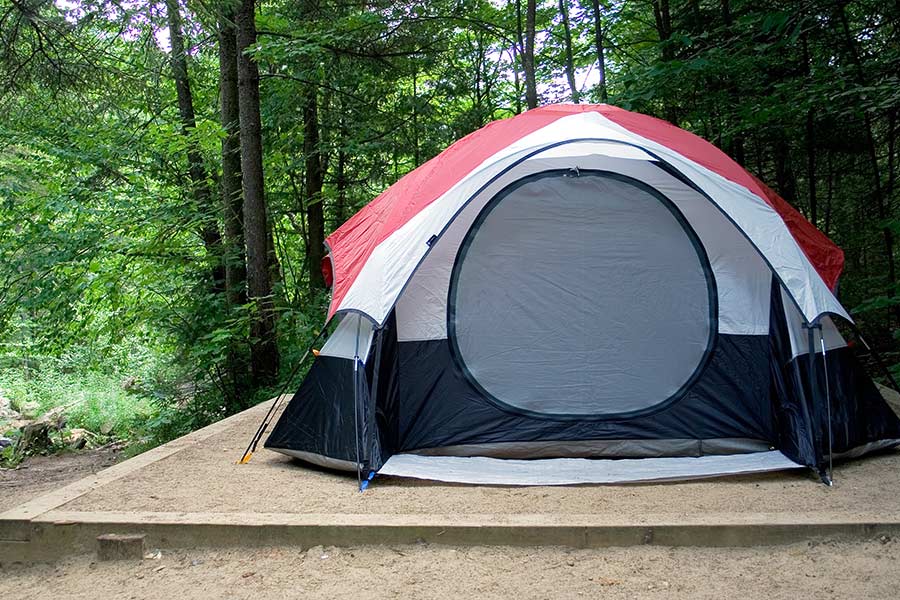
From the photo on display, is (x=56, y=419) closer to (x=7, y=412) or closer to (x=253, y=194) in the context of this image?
(x=7, y=412)

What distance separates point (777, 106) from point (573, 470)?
4000 mm

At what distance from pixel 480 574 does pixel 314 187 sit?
8470mm

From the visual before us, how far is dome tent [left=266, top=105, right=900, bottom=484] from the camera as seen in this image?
4348mm

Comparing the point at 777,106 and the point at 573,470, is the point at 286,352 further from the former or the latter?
the point at 777,106

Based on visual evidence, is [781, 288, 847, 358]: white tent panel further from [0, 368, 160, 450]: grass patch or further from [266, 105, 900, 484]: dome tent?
[0, 368, 160, 450]: grass patch

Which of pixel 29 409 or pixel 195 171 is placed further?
pixel 29 409

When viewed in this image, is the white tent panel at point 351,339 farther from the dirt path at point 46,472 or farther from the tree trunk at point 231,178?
the tree trunk at point 231,178

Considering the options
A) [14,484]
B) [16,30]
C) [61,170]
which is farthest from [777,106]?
[61,170]

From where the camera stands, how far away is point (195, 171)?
33.4 ft

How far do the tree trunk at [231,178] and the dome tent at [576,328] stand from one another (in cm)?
394

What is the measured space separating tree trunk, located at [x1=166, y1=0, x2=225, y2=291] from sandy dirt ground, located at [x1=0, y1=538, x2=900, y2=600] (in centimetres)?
556

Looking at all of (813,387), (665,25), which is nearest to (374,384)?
(813,387)

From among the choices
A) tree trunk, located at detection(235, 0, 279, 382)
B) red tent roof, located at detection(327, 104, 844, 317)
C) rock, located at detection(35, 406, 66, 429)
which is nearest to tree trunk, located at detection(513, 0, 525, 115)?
tree trunk, located at detection(235, 0, 279, 382)

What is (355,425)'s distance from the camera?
4199mm
